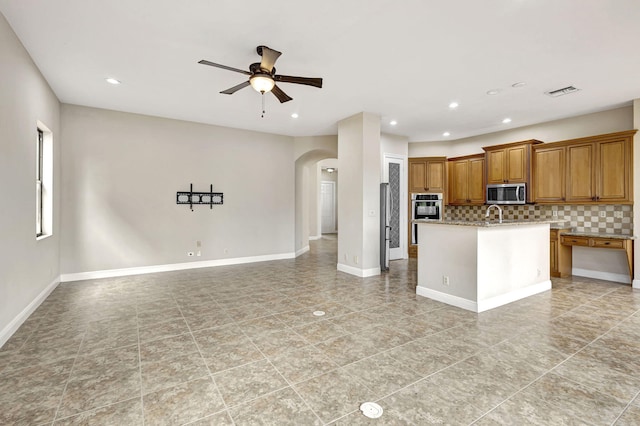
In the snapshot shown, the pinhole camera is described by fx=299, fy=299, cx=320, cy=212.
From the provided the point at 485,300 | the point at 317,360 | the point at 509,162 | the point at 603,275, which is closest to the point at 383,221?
the point at 485,300

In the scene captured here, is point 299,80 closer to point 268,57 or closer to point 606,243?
point 268,57

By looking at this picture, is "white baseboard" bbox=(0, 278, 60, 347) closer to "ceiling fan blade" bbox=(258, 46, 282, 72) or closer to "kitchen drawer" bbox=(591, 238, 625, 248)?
"ceiling fan blade" bbox=(258, 46, 282, 72)

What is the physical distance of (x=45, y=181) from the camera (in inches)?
181

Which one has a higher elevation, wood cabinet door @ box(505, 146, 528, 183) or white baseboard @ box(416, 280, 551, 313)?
wood cabinet door @ box(505, 146, 528, 183)

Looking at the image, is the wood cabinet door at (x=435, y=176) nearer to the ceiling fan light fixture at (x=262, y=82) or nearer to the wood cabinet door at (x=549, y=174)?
the wood cabinet door at (x=549, y=174)

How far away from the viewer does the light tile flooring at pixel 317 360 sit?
1906 millimetres

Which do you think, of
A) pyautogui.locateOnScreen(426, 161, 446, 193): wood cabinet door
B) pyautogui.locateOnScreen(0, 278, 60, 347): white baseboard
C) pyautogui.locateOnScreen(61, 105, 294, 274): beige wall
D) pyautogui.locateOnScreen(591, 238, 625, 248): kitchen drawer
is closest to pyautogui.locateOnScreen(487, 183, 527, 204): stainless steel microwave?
pyautogui.locateOnScreen(426, 161, 446, 193): wood cabinet door

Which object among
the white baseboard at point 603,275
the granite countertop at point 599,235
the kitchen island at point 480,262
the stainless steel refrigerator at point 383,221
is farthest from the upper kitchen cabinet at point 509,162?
the stainless steel refrigerator at point 383,221

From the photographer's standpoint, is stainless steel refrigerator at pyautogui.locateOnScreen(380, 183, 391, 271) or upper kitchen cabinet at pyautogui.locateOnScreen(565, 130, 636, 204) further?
stainless steel refrigerator at pyautogui.locateOnScreen(380, 183, 391, 271)

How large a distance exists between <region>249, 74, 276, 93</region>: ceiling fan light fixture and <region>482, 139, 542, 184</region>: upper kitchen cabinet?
17.4ft

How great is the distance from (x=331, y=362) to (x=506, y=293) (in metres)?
→ 2.89

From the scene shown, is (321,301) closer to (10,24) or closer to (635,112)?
(10,24)

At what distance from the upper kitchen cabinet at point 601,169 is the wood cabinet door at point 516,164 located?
2.22 ft

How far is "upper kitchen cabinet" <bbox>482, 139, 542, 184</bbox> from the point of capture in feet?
19.6
